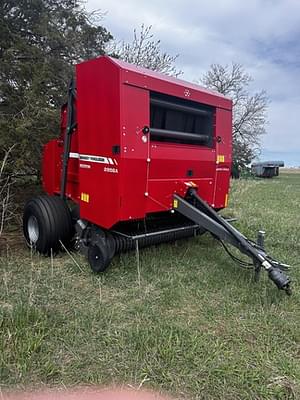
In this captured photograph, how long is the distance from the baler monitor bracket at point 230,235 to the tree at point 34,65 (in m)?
2.69

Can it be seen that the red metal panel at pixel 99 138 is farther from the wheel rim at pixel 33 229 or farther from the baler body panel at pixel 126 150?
the wheel rim at pixel 33 229

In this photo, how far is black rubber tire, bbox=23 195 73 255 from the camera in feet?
14.2

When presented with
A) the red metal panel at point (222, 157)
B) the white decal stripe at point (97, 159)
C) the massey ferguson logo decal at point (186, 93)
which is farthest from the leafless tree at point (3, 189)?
the red metal panel at point (222, 157)

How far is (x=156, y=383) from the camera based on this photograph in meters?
2.13

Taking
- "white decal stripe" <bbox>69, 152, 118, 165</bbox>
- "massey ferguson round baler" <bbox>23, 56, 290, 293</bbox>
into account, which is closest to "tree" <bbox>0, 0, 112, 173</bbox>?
"massey ferguson round baler" <bbox>23, 56, 290, 293</bbox>

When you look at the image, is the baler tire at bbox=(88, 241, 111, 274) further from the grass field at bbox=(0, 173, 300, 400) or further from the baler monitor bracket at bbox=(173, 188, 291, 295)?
the baler monitor bracket at bbox=(173, 188, 291, 295)

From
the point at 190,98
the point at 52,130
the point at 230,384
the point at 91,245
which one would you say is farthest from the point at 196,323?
the point at 52,130

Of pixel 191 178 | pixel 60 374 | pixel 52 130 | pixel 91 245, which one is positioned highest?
pixel 52 130

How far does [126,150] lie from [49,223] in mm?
1483

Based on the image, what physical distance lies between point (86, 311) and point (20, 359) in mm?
768

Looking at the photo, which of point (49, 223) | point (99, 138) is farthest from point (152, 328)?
point (49, 223)

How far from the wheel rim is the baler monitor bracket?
176cm

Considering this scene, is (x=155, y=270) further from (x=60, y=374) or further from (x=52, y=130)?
(x=52, y=130)

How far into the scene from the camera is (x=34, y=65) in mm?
5859
